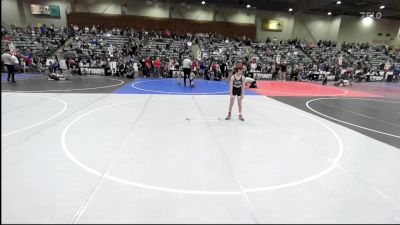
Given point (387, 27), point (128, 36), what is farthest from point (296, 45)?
point (128, 36)

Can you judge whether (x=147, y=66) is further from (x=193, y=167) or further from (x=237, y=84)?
(x=193, y=167)

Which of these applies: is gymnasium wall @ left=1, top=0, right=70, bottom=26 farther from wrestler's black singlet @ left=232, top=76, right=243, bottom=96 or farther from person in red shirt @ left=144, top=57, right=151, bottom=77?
wrestler's black singlet @ left=232, top=76, right=243, bottom=96

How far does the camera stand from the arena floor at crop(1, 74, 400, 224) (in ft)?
9.81

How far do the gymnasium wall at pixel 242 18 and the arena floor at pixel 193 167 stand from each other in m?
23.1

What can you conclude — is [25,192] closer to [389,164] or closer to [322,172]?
[322,172]

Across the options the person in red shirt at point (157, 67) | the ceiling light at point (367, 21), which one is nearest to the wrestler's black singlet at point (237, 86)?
the person in red shirt at point (157, 67)

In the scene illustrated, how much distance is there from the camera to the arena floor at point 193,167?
2.99 metres

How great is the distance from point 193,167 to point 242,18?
29.9 m

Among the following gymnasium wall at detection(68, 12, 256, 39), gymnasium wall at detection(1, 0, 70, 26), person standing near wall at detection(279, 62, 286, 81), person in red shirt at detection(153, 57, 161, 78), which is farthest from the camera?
gymnasium wall at detection(68, 12, 256, 39)

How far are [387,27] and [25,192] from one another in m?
42.1

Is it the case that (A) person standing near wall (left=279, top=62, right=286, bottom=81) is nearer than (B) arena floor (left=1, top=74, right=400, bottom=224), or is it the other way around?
(B) arena floor (left=1, top=74, right=400, bottom=224)

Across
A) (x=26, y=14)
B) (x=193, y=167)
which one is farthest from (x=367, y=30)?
(x=26, y=14)

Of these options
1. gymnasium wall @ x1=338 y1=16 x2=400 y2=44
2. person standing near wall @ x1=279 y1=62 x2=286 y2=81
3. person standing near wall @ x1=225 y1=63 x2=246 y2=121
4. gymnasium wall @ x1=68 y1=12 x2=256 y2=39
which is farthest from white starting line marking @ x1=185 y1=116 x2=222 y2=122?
gymnasium wall @ x1=338 y1=16 x2=400 y2=44

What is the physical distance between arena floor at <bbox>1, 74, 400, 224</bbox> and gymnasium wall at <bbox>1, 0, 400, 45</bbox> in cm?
2313
